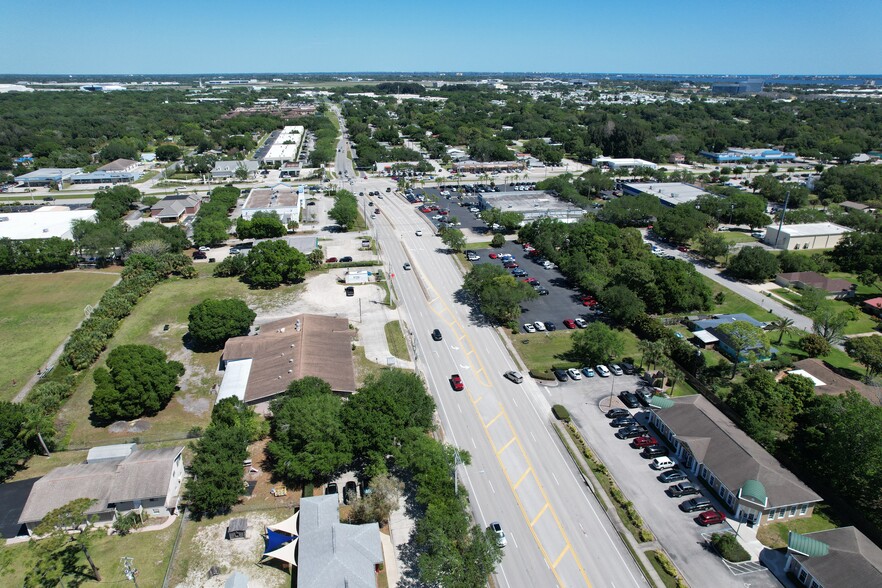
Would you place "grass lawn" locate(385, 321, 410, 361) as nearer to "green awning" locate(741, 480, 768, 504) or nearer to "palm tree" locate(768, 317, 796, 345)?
"green awning" locate(741, 480, 768, 504)

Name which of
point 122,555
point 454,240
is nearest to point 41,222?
point 454,240

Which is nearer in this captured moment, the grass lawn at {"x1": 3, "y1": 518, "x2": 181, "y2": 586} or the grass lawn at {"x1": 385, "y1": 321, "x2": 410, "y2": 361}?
A: the grass lawn at {"x1": 3, "y1": 518, "x2": 181, "y2": 586}

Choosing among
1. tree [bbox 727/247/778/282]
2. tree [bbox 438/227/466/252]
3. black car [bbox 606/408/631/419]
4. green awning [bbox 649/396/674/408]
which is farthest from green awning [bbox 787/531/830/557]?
tree [bbox 438/227/466/252]

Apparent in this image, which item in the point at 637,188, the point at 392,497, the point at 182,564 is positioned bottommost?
the point at 182,564

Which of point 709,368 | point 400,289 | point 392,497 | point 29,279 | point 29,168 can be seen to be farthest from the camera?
point 29,168

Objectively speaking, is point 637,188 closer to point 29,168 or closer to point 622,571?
point 622,571

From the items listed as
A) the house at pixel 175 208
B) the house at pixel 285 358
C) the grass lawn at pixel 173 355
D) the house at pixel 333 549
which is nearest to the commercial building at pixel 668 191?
the grass lawn at pixel 173 355

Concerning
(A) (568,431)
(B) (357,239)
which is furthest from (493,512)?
(B) (357,239)

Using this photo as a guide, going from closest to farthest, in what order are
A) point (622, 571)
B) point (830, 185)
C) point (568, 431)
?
point (622, 571)
point (568, 431)
point (830, 185)
